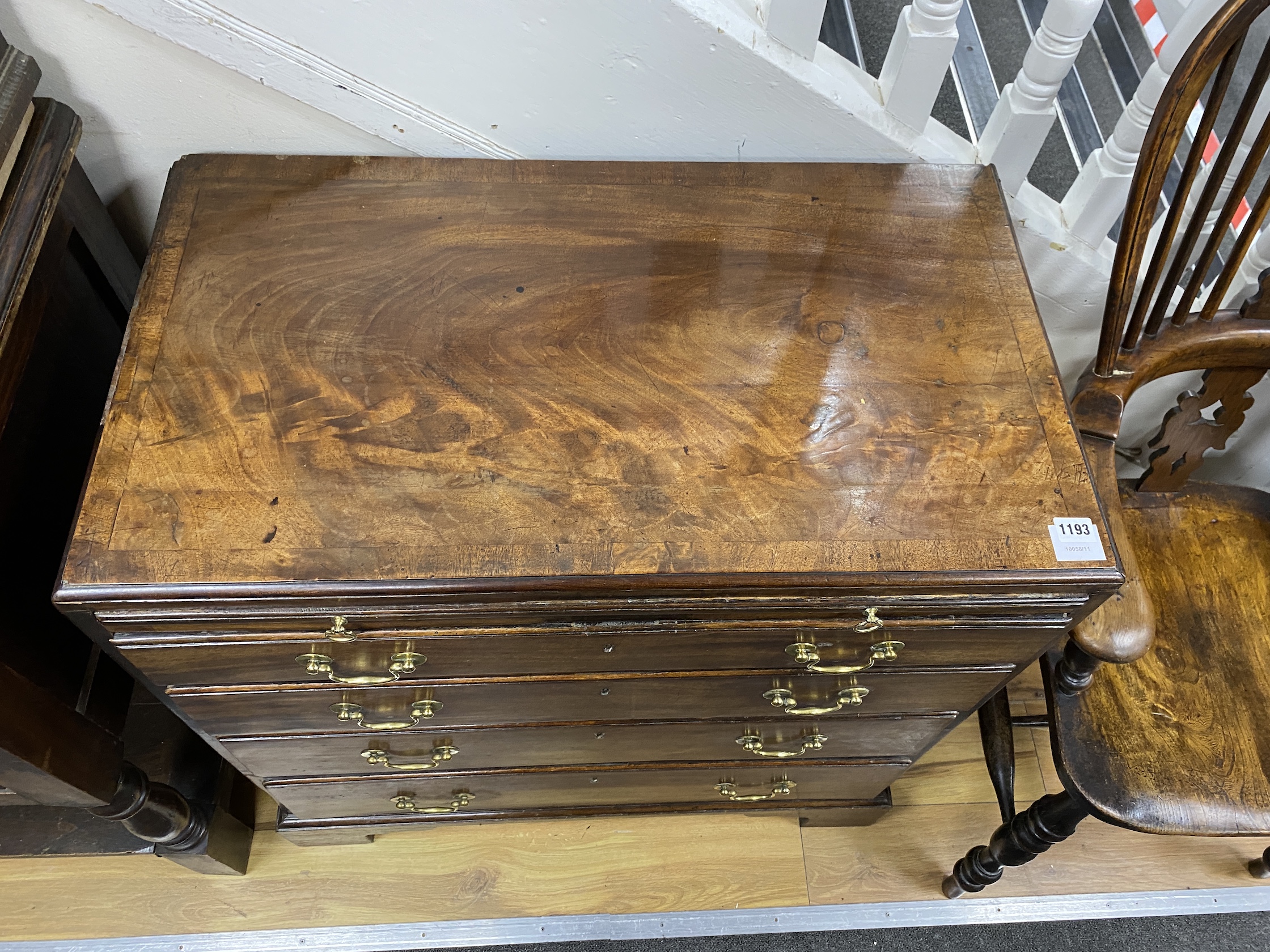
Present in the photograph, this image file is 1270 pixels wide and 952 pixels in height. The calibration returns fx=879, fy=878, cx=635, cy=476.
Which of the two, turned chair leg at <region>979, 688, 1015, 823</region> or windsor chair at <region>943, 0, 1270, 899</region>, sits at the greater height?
windsor chair at <region>943, 0, 1270, 899</region>

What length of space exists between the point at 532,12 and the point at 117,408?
21.0 inches

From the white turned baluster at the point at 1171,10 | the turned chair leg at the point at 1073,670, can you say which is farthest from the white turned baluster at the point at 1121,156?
the turned chair leg at the point at 1073,670

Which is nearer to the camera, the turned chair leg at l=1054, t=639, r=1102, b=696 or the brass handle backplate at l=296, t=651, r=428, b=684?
the brass handle backplate at l=296, t=651, r=428, b=684

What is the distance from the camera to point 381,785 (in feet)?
3.60

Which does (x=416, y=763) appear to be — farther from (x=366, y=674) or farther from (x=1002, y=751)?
(x=1002, y=751)

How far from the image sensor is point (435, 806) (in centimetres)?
118

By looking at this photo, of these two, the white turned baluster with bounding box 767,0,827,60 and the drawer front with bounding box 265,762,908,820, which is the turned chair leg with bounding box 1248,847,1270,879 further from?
the white turned baluster with bounding box 767,0,827,60

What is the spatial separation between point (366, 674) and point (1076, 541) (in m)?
0.62

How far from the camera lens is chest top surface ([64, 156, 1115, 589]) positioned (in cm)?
69

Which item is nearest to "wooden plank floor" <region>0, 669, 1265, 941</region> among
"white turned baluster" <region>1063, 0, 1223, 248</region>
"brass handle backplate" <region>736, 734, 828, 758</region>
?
"brass handle backplate" <region>736, 734, 828, 758</region>

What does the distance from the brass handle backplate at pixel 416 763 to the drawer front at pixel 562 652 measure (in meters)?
0.19

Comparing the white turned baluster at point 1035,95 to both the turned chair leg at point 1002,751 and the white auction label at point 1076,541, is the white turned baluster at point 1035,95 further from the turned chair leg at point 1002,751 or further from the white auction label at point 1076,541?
the turned chair leg at point 1002,751

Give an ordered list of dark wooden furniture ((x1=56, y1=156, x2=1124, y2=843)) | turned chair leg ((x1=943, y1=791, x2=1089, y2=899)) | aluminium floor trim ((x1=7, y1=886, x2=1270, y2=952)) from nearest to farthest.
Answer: dark wooden furniture ((x1=56, y1=156, x2=1124, y2=843)), turned chair leg ((x1=943, y1=791, x2=1089, y2=899)), aluminium floor trim ((x1=7, y1=886, x2=1270, y2=952))

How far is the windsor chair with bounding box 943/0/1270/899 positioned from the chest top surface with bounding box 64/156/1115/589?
129 millimetres
